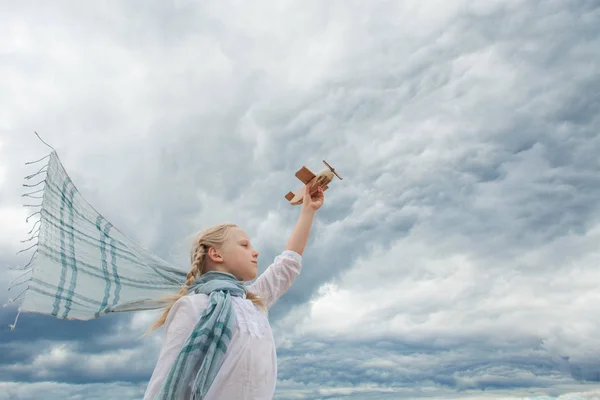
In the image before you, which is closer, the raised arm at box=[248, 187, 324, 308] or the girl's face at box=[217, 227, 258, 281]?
the girl's face at box=[217, 227, 258, 281]

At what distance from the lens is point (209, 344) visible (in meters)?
3.56

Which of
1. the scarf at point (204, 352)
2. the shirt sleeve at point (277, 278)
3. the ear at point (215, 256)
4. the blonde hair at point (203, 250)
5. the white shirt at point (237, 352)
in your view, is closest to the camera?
the scarf at point (204, 352)

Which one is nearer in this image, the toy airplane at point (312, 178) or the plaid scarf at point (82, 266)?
the plaid scarf at point (82, 266)

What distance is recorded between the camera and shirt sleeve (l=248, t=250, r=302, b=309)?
4.74 metres

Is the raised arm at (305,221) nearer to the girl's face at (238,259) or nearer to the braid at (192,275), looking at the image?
the girl's face at (238,259)

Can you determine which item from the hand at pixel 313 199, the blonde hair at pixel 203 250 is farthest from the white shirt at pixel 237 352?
the hand at pixel 313 199

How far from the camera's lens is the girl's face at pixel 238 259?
445 centimetres

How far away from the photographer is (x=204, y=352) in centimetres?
355

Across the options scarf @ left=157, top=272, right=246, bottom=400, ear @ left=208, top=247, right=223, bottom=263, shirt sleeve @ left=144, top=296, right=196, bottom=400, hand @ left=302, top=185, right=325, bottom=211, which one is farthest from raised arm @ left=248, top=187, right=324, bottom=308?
shirt sleeve @ left=144, top=296, right=196, bottom=400

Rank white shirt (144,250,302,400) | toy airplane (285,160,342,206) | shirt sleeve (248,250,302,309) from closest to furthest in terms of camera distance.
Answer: white shirt (144,250,302,400)
shirt sleeve (248,250,302,309)
toy airplane (285,160,342,206)

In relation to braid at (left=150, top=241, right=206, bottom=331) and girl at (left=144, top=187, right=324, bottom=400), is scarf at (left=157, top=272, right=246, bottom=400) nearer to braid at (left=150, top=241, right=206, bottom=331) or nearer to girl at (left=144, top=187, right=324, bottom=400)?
girl at (left=144, top=187, right=324, bottom=400)

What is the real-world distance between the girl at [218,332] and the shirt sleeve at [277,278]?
3 centimetres

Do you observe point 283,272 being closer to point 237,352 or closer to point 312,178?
point 312,178

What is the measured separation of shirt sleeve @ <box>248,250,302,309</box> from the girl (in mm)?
27
